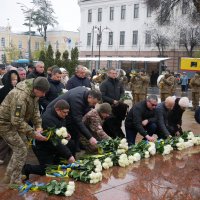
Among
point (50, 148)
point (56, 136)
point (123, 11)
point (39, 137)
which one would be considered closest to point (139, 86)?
point (50, 148)

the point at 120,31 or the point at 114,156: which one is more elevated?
the point at 120,31

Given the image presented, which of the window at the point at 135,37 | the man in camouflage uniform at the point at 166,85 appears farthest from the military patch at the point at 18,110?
the window at the point at 135,37

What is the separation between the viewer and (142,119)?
21.2 feet

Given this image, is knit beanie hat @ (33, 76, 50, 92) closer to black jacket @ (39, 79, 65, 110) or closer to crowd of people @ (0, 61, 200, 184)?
crowd of people @ (0, 61, 200, 184)

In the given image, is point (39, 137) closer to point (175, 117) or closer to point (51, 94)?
point (51, 94)

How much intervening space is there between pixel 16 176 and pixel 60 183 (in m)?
0.88

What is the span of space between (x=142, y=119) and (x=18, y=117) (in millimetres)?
2833

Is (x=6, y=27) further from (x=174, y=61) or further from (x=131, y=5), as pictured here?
(x=174, y=61)

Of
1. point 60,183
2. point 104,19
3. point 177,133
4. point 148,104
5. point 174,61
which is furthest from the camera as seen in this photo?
point 104,19

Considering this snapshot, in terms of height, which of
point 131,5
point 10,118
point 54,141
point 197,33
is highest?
point 131,5

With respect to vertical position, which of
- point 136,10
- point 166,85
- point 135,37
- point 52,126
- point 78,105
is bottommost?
point 166,85

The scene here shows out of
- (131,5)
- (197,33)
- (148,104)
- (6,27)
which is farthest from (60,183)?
(6,27)

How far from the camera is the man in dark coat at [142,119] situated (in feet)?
20.0

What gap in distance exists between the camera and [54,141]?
459 cm
